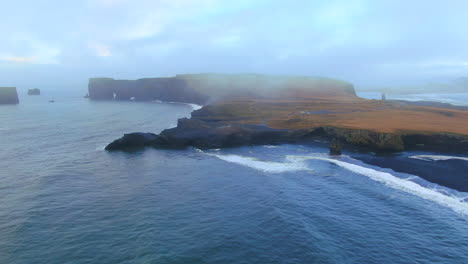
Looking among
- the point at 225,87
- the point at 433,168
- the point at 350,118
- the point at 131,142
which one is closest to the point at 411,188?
the point at 433,168

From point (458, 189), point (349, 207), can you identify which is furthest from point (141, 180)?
point (458, 189)

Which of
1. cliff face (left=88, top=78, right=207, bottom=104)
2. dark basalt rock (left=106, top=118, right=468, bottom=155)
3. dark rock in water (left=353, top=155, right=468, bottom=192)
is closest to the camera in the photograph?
dark rock in water (left=353, top=155, right=468, bottom=192)

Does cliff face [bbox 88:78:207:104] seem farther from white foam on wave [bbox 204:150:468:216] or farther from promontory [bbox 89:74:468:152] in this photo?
white foam on wave [bbox 204:150:468:216]

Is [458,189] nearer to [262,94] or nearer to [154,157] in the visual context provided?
[154,157]

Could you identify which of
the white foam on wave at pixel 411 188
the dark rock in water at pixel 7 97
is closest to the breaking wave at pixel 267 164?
the white foam on wave at pixel 411 188

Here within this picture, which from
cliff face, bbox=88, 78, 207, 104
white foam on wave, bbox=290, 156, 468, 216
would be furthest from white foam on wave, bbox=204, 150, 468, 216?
cliff face, bbox=88, 78, 207, 104
